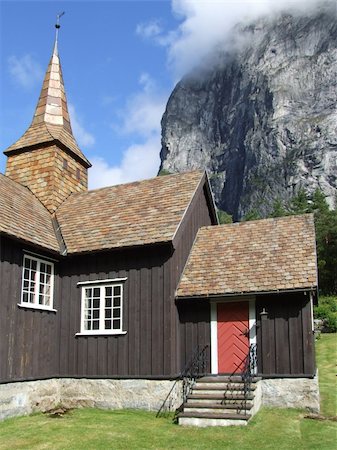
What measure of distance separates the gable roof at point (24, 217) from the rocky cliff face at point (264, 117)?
314 feet

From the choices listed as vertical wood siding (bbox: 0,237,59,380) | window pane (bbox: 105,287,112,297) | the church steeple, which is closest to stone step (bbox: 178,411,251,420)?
window pane (bbox: 105,287,112,297)

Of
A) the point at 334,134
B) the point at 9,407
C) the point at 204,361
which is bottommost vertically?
the point at 9,407

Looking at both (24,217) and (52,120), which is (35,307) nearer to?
(24,217)

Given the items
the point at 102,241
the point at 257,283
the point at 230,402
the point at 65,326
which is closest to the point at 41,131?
the point at 102,241

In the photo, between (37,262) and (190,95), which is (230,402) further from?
(190,95)

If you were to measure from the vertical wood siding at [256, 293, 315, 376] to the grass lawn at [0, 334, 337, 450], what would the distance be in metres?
1.18

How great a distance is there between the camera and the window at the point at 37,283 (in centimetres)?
1419

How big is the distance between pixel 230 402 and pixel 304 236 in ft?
19.9

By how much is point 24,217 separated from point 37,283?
229cm

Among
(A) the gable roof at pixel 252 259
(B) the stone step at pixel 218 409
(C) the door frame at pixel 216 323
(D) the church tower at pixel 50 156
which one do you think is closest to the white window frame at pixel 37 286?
(D) the church tower at pixel 50 156

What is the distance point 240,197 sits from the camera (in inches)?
4877

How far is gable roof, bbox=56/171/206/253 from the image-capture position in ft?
49.3

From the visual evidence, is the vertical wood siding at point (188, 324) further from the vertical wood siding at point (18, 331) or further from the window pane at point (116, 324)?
the vertical wood siding at point (18, 331)

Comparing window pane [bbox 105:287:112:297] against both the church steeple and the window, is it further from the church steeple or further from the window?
the church steeple
